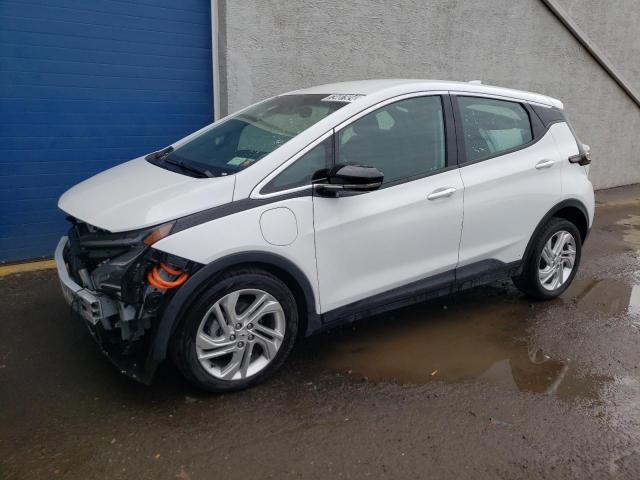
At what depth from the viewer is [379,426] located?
122 inches

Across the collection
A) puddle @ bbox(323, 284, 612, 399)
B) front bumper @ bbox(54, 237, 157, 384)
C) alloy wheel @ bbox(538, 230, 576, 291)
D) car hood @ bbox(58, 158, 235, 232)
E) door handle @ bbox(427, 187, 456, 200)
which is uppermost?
car hood @ bbox(58, 158, 235, 232)

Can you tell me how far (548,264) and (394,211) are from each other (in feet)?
6.04

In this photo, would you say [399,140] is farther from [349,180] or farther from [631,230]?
[631,230]

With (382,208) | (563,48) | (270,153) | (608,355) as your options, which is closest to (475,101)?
(382,208)

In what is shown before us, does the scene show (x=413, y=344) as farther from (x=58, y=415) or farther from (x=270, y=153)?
(x=58, y=415)

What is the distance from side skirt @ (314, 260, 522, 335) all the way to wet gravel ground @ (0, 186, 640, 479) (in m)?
0.35

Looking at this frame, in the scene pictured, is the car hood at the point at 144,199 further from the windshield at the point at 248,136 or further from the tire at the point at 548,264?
the tire at the point at 548,264

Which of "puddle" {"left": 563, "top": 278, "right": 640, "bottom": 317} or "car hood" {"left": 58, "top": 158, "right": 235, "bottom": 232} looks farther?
"puddle" {"left": 563, "top": 278, "right": 640, "bottom": 317}

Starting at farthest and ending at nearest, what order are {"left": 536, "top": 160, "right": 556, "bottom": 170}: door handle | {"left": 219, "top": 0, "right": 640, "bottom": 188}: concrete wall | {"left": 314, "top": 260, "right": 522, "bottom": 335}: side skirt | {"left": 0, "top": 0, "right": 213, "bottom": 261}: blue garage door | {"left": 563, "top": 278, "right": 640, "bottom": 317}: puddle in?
{"left": 219, "top": 0, "right": 640, "bottom": 188}: concrete wall, {"left": 0, "top": 0, "right": 213, "bottom": 261}: blue garage door, {"left": 563, "top": 278, "right": 640, "bottom": 317}: puddle, {"left": 536, "top": 160, "right": 556, "bottom": 170}: door handle, {"left": 314, "top": 260, "right": 522, "bottom": 335}: side skirt

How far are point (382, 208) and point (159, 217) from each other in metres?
1.32

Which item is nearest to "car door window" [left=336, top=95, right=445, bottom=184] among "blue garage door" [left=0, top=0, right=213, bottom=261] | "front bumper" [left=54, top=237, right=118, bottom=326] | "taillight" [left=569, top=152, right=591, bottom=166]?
"taillight" [left=569, top=152, right=591, bottom=166]

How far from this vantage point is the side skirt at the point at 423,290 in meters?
3.59

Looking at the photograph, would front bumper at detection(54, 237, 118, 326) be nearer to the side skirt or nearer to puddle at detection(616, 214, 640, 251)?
the side skirt

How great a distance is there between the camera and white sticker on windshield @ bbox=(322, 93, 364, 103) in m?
3.73
